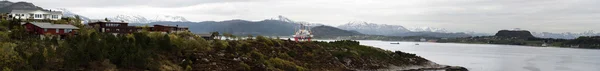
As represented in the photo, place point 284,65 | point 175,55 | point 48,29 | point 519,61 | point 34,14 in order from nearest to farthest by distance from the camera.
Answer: point 175,55 → point 48,29 → point 284,65 → point 34,14 → point 519,61

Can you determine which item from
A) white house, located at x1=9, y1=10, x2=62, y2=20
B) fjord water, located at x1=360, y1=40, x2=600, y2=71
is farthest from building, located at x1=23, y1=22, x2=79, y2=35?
fjord water, located at x1=360, y1=40, x2=600, y2=71

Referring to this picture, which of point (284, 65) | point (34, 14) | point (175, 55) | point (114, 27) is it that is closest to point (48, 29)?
point (114, 27)

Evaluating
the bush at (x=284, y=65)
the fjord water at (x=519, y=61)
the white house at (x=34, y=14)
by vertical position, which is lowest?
the fjord water at (x=519, y=61)

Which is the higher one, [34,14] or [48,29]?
[34,14]

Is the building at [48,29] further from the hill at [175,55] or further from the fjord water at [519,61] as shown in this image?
the fjord water at [519,61]

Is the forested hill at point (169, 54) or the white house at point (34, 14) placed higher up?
the white house at point (34, 14)

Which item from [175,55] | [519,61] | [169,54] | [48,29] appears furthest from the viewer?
[519,61]

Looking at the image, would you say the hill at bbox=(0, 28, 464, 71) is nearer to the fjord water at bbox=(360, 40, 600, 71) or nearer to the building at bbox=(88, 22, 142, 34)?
the building at bbox=(88, 22, 142, 34)

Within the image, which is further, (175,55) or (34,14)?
(34,14)

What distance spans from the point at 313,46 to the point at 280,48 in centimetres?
827

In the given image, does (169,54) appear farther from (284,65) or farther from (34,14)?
(34,14)

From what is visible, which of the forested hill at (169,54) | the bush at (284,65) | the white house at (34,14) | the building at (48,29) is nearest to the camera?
the forested hill at (169,54)

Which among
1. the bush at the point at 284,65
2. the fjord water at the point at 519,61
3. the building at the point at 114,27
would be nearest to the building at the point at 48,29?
the building at the point at 114,27

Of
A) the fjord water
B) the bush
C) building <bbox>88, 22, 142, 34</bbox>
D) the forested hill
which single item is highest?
building <bbox>88, 22, 142, 34</bbox>
